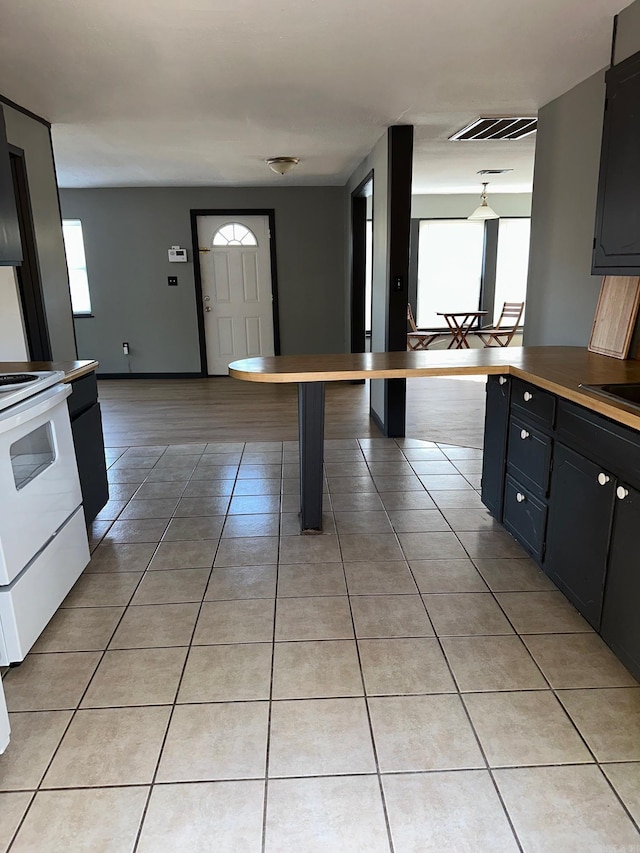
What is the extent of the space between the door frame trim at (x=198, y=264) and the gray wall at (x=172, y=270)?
0.05m

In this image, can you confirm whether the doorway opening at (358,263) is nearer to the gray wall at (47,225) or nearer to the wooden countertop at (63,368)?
the gray wall at (47,225)

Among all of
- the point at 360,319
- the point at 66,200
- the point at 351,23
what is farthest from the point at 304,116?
the point at 66,200

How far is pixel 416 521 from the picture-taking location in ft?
9.65

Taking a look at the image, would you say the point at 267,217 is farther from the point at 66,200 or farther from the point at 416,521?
the point at 416,521

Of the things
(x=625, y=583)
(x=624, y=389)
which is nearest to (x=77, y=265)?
(x=624, y=389)

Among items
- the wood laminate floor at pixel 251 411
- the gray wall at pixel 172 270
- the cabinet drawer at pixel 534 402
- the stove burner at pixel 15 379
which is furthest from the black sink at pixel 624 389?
the gray wall at pixel 172 270

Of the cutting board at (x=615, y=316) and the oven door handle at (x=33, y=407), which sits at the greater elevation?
the cutting board at (x=615, y=316)

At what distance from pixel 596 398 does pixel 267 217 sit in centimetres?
579

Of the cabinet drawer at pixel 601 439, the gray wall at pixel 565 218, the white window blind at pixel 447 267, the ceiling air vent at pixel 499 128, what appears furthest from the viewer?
the white window blind at pixel 447 267

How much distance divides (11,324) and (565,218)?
339 centimetres

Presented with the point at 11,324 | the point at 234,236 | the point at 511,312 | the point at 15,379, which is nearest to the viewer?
the point at 15,379

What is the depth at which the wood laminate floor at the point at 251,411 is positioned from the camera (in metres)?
4.62

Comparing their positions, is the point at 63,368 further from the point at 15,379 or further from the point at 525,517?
the point at 525,517

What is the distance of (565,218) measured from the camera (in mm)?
3119
